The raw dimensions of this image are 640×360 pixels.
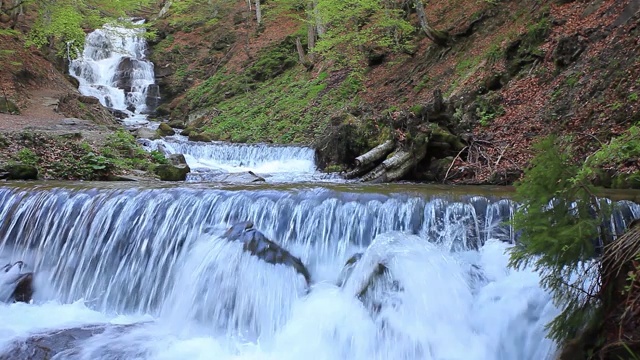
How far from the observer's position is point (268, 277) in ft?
18.6

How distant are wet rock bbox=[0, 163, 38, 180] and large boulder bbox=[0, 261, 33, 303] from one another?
3258mm

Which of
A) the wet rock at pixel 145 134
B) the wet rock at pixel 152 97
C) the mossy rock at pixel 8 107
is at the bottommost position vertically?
the wet rock at pixel 145 134

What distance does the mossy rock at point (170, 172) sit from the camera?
11.4m

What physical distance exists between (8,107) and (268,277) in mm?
15167

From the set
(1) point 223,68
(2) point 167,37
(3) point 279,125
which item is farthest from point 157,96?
(3) point 279,125

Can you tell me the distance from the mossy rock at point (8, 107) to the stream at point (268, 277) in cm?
971

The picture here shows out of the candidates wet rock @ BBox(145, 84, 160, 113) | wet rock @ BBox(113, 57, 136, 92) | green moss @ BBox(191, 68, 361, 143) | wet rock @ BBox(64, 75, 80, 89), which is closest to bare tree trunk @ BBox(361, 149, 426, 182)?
green moss @ BBox(191, 68, 361, 143)

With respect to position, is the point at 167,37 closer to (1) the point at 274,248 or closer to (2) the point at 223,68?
(2) the point at 223,68

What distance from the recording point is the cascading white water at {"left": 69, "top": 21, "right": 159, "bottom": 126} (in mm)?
27125

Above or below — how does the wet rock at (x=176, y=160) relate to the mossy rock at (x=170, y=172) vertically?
above

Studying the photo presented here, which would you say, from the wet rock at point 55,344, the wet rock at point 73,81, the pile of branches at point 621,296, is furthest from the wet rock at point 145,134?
the pile of branches at point 621,296

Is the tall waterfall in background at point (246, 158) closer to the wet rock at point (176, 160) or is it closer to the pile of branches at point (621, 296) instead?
the wet rock at point (176, 160)

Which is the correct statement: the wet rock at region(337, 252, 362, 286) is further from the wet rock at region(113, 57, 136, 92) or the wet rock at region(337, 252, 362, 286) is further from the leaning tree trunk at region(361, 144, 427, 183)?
the wet rock at region(113, 57, 136, 92)

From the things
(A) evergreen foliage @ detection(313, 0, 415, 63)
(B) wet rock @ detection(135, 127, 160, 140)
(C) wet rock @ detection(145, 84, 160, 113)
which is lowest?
(B) wet rock @ detection(135, 127, 160, 140)
